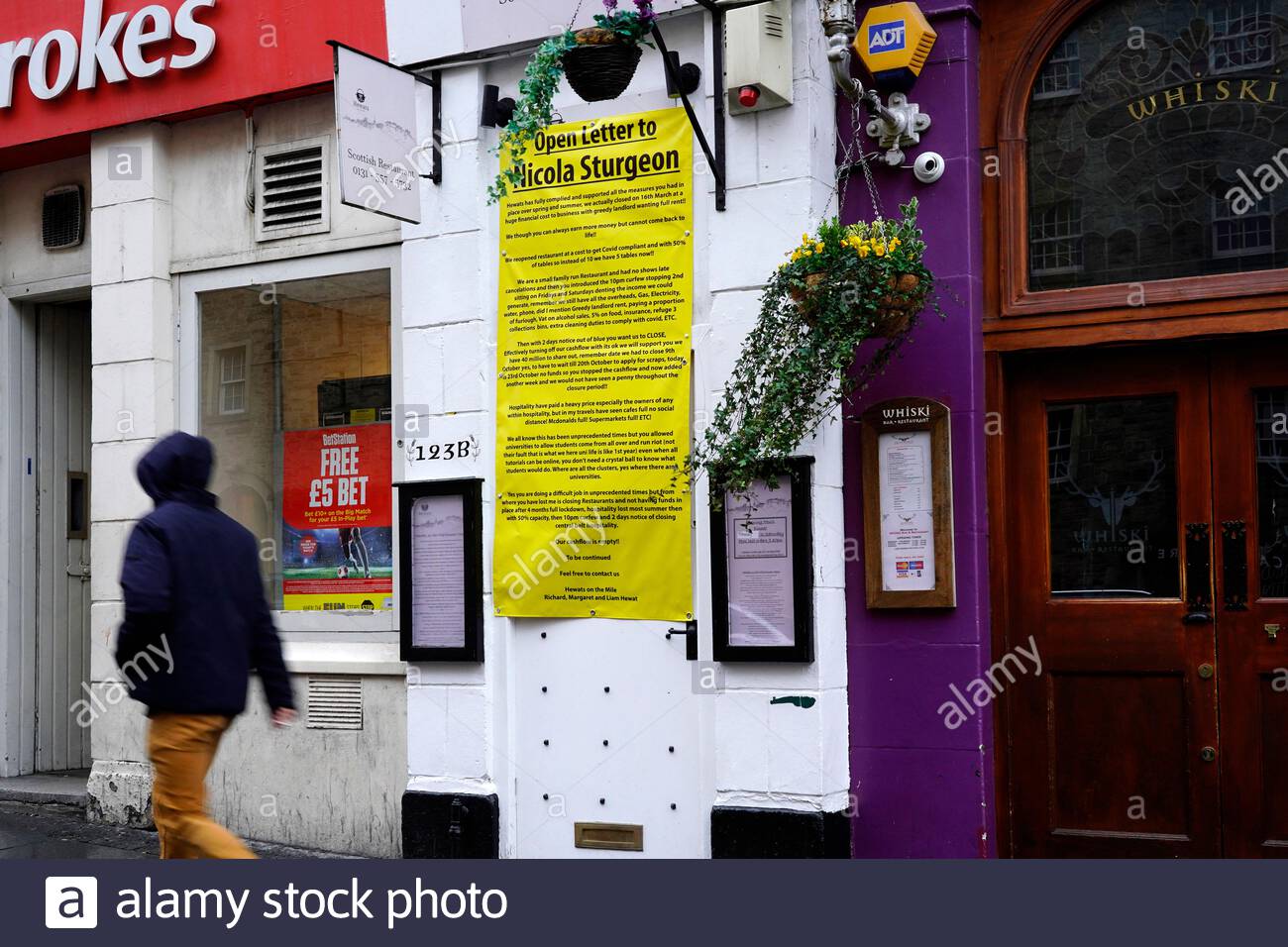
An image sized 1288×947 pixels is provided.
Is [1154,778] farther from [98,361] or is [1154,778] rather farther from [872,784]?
[98,361]

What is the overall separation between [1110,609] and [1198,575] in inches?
16.2

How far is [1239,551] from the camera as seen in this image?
6.66 meters

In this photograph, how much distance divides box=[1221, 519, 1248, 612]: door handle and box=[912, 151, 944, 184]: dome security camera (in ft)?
6.65

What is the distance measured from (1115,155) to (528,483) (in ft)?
10.6

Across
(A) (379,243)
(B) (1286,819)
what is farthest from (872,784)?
(A) (379,243)

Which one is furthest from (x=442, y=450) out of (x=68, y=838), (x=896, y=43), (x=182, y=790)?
(x=68, y=838)

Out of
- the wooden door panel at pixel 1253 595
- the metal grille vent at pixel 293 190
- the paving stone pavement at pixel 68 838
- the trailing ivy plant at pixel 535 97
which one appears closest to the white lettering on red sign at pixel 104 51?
the metal grille vent at pixel 293 190

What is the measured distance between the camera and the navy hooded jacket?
5.47 metres

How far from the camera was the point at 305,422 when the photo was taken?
9.12 metres

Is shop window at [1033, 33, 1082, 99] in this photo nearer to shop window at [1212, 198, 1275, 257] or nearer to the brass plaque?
shop window at [1212, 198, 1275, 257]

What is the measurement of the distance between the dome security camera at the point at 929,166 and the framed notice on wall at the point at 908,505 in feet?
3.41

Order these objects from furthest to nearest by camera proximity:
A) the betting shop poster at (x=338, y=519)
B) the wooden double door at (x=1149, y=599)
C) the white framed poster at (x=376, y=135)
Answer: the betting shop poster at (x=338, y=519) < the white framed poster at (x=376, y=135) < the wooden double door at (x=1149, y=599)

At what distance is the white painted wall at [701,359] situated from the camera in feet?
23.0

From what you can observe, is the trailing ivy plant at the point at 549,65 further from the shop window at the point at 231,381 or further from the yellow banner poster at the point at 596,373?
the shop window at the point at 231,381
